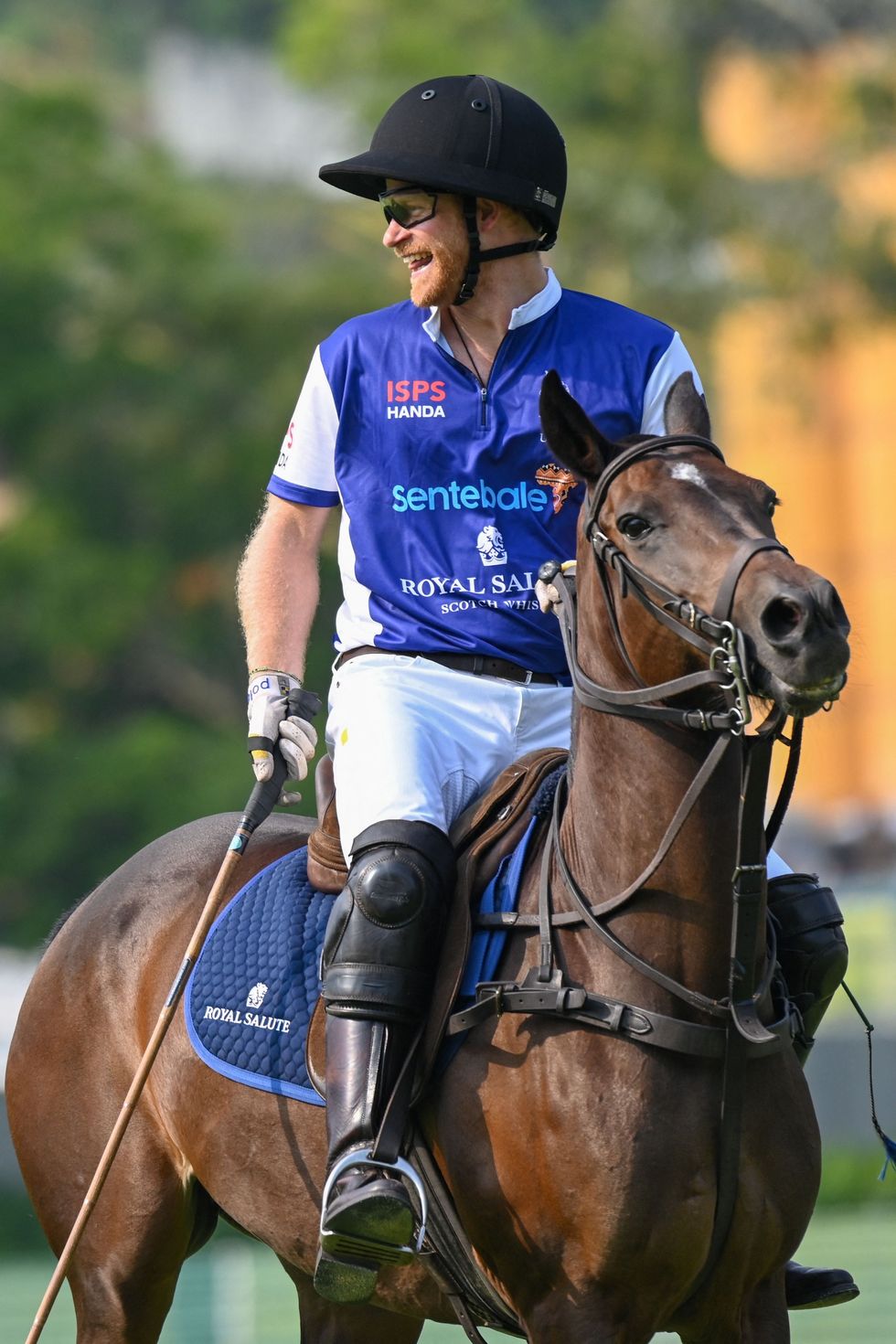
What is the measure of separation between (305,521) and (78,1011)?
155 centimetres

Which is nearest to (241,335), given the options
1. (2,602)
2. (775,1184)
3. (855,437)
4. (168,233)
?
(168,233)

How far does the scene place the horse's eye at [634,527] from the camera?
433cm

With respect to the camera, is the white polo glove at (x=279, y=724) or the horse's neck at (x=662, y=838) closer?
the horse's neck at (x=662, y=838)

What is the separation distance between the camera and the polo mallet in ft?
17.3

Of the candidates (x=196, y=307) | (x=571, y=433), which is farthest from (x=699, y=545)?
(x=196, y=307)

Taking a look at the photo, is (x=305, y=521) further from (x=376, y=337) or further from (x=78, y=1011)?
(x=78, y=1011)

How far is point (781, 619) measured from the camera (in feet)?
13.0

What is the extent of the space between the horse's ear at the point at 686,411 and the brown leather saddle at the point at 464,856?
838 millimetres

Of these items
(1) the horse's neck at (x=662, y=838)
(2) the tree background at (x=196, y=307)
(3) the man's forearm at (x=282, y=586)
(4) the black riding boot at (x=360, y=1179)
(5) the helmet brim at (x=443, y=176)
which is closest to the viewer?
(1) the horse's neck at (x=662, y=838)

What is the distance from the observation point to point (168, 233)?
24.9 meters

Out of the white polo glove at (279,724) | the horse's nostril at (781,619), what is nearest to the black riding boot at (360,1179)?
the white polo glove at (279,724)

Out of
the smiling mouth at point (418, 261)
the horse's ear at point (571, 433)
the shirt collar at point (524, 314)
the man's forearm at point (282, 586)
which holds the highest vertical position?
the smiling mouth at point (418, 261)

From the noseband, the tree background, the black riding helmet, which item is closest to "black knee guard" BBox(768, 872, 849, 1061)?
the noseband

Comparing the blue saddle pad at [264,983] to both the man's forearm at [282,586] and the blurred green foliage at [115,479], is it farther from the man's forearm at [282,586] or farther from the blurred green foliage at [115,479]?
the blurred green foliage at [115,479]
